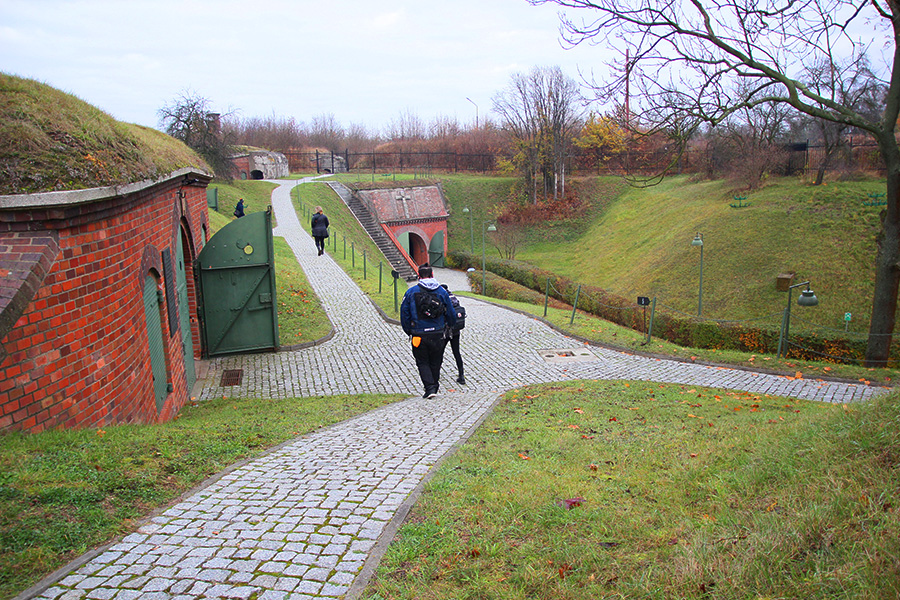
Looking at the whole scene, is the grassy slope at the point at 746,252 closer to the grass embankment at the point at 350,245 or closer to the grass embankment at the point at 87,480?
the grass embankment at the point at 350,245

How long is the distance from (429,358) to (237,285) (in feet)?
16.4

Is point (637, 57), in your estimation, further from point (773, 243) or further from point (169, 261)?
point (773, 243)

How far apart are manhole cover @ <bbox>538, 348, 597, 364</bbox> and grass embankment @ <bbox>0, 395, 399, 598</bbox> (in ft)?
22.8

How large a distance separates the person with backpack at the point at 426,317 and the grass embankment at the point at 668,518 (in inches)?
113

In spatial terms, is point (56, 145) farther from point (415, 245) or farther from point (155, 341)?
point (415, 245)

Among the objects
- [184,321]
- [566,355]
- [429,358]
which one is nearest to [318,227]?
[566,355]

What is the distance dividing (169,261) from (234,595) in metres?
6.48

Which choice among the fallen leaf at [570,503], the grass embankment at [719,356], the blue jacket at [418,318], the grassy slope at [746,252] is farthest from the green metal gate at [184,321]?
the grassy slope at [746,252]

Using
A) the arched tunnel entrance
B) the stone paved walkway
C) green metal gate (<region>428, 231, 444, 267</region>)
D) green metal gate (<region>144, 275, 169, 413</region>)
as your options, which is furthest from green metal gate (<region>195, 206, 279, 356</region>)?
green metal gate (<region>428, 231, 444, 267</region>)

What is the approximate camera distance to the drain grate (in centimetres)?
994

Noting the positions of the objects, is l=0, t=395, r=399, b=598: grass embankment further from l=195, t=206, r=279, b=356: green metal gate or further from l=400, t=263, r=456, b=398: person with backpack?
l=195, t=206, r=279, b=356: green metal gate

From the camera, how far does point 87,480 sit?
3828 mm

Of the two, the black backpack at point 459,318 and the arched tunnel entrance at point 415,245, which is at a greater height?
the black backpack at point 459,318

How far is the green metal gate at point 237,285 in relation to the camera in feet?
36.7
